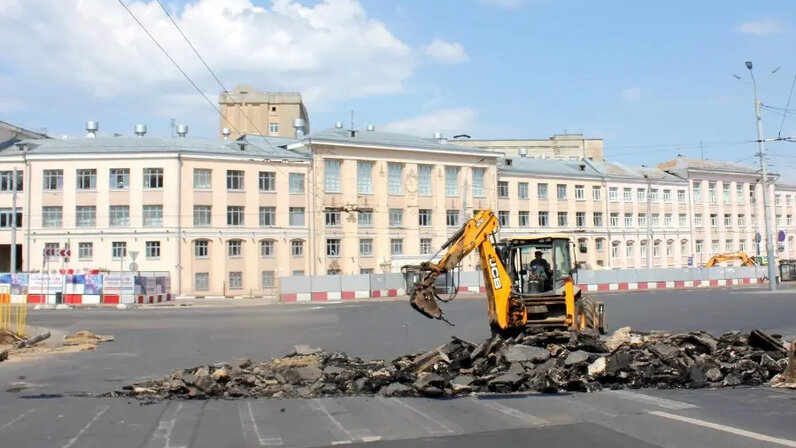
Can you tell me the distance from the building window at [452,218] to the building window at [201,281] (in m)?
22.6

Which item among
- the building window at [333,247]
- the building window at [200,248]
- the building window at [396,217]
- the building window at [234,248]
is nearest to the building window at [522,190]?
the building window at [396,217]

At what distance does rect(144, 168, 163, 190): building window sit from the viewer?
185 feet

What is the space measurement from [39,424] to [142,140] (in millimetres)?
54613

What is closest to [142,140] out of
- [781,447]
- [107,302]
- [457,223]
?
[107,302]

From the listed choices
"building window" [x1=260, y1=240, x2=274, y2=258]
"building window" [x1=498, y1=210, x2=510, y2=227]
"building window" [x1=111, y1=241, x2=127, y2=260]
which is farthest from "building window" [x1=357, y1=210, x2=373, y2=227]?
"building window" [x1=111, y1=241, x2=127, y2=260]

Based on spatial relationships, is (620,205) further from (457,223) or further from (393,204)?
(393,204)

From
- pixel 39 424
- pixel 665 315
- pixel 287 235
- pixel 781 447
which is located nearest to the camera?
pixel 781 447

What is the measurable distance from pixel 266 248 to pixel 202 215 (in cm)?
589

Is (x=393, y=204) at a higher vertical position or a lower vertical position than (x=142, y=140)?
lower

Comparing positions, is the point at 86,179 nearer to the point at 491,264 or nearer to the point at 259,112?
the point at 259,112

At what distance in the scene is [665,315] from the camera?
28688mm

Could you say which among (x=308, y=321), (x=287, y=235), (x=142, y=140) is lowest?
(x=308, y=321)

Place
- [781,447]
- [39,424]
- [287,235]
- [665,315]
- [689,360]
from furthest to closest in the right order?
[287,235], [665,315], [689,360], [39,424], [781,447]

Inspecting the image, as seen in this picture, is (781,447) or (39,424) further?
(39,424)
